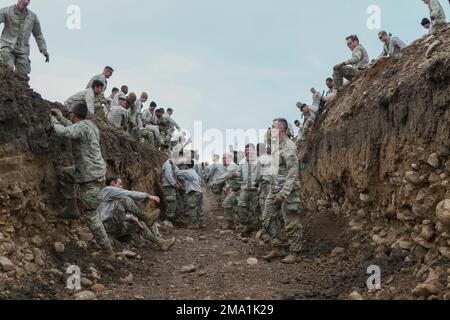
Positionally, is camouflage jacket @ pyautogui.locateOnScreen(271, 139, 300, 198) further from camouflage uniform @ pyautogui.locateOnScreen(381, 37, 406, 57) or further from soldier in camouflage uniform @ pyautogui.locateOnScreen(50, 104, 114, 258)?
camouflage uniform @ pyautogui.locateOnScreen(381, 37, 406, 57)

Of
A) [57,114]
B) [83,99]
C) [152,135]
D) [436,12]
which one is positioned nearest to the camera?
[57,114]

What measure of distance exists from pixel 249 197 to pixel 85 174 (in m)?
6.20

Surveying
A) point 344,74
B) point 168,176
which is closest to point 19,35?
point 168,176

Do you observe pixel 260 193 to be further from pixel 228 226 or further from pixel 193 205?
pixel 193 205

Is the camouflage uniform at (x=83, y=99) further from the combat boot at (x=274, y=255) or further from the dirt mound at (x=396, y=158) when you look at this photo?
the dirt mound at (x=396, y=158)

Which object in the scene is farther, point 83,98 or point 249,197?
point 249,197

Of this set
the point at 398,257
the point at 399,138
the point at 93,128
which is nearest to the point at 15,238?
the point at 93,128

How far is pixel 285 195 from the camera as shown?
8.43m

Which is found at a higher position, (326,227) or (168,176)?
(168,176)

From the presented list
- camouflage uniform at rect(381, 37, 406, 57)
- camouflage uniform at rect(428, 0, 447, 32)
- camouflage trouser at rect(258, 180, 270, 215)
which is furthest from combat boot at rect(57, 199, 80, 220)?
camouflage uniform at rect(428, 0, 447, 32)

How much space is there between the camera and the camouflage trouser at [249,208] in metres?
12.7

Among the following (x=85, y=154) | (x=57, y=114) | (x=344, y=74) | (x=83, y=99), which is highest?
(x=344, y=74)

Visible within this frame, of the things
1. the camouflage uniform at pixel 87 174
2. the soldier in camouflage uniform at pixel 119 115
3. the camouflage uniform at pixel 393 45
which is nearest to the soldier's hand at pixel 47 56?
the camouflage uniform at pixel 87 174
